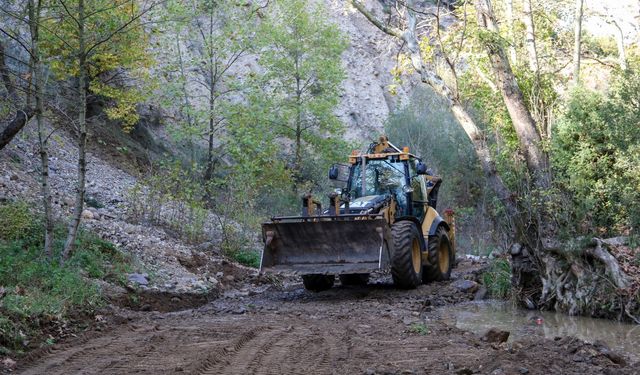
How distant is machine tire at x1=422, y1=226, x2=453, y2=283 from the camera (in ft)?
44.1

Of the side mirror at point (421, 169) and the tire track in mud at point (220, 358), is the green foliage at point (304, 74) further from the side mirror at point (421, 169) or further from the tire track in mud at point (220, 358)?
the tire track in mud at point (220, 358)

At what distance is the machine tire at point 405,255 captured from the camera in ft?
38.5

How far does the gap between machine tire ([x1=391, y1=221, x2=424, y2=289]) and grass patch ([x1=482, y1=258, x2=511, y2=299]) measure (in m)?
1.30

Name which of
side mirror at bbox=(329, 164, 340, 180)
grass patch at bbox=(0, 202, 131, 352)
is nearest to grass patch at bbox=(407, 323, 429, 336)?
grass patch at bbox=(0, 202, 131, 352)

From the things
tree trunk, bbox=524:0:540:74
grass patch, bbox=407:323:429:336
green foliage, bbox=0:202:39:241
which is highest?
tree trunk, bbox=524:0:540:74

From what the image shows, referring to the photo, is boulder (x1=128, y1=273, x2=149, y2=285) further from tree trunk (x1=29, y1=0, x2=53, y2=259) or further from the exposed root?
the exposed root

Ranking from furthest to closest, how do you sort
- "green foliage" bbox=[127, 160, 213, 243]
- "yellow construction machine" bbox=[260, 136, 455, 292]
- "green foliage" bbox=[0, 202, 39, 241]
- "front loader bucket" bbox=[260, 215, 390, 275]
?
"green foliage" bbox=[127, 160, 213, 243] → "green foliage" bbox=[0, 202, 39, 241] → "yellow construction machine" bbox=[260, 136, 455, 292] → "front loader bucket" bbox=[260, 215, 390, 275]

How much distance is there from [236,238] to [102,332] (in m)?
9.47

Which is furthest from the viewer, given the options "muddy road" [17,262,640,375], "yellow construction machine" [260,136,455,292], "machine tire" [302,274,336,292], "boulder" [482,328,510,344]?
"machine tire" [302,274,336,292]

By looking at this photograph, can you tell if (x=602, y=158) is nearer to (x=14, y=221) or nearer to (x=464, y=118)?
(x=464, y=118)

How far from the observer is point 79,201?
10797 mm

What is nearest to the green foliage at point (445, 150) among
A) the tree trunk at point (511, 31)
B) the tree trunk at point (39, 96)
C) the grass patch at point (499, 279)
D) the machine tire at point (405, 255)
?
the tree trunk at point (511, 31)

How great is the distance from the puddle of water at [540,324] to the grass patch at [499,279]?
42cm

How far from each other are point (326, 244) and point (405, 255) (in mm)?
1367
